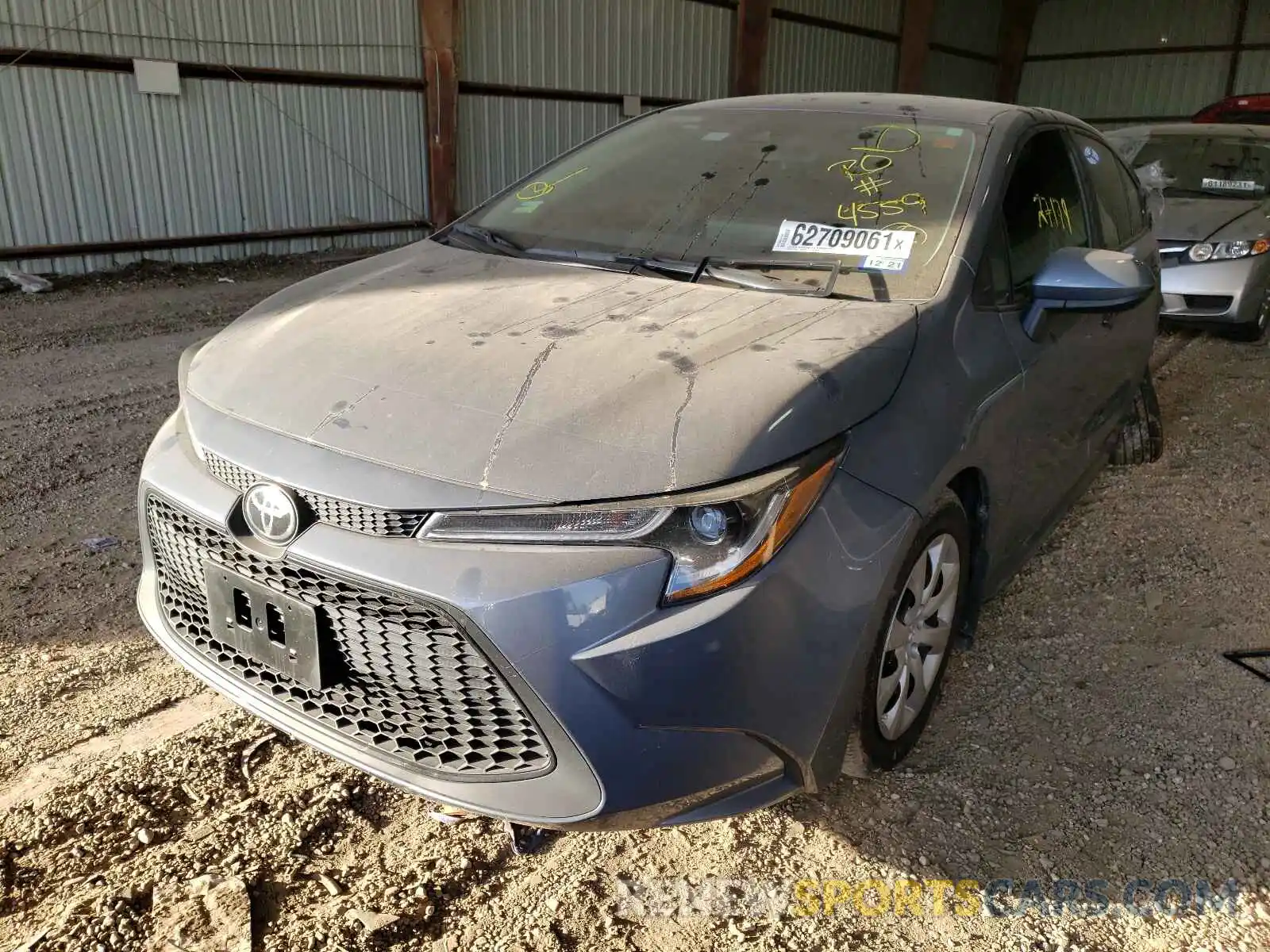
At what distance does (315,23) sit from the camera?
9.11m

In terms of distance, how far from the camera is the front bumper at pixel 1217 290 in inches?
251

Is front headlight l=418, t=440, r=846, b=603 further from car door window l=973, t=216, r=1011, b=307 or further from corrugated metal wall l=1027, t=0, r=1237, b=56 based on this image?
corrugated metal wall l=1027, t=0, r=1237, b=56

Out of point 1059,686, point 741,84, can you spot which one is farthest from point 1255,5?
point 1059,686

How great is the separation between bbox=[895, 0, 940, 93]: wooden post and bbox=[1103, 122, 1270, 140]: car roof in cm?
968

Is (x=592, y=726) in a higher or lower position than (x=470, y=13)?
lower

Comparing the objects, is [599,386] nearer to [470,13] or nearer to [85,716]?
[85,716]

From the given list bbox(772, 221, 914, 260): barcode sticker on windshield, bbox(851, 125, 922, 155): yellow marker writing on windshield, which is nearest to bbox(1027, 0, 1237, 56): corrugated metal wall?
bbox(851, 125, 922, 155): yellow marker writing on windshield

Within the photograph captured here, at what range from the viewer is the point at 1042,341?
8.75 feet

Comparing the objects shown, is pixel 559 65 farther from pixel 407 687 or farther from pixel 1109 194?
pixel 407 687

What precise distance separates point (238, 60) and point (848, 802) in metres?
8.62

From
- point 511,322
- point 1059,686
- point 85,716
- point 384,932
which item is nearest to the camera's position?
point 384,932

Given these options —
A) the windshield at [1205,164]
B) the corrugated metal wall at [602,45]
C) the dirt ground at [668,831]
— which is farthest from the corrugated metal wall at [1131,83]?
the dirt ground at [668,831]

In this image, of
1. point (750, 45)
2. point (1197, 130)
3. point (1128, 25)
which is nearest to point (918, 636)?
point (1197, 130)

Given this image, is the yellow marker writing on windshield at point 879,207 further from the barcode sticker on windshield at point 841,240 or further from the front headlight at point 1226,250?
the front headlight at point 1226,250
